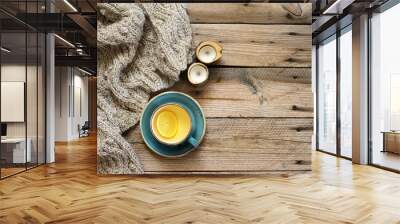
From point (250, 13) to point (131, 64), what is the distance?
1.67 m

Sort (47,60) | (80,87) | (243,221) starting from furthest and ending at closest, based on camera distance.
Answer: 1. (80,87)
2. (47,60)
3. (243,221)

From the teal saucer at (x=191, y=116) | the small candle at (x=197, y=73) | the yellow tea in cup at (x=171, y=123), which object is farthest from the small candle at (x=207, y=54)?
the yellow tea in cup at (x=171, y=123)

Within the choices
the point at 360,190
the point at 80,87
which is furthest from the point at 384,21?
the point at 80,87

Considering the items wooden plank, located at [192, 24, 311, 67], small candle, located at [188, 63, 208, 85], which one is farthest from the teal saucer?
wooden plank, located at [192, 24, 311, 67]

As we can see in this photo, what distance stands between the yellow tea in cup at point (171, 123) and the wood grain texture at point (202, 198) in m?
Answer: 0.52

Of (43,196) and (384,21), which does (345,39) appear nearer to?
(384,21)

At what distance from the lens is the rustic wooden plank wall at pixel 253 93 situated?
15.7 feet

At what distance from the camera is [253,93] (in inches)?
190

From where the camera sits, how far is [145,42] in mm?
4738

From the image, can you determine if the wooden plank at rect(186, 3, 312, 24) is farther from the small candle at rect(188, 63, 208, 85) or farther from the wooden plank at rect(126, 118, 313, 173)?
the wooden plank at rect(126, 118, 313, 173)

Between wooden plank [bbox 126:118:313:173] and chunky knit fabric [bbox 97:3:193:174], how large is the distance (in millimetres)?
234

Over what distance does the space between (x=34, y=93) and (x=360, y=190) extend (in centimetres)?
474

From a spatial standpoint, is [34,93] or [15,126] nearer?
[15,126]

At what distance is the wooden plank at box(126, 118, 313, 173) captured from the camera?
478 centimetres
